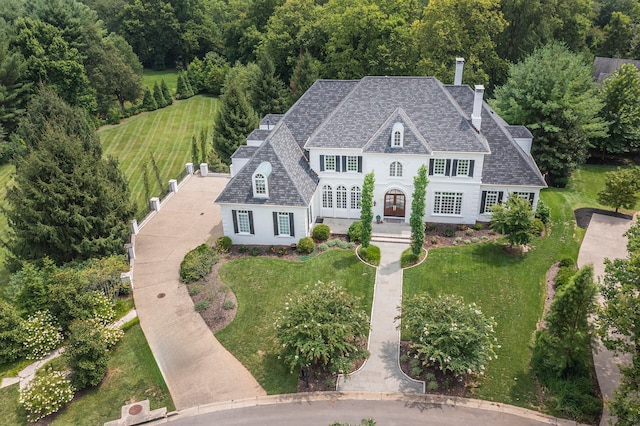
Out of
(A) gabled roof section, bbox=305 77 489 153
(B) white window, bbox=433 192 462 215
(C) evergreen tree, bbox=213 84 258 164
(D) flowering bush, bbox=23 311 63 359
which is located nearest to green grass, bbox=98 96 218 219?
(C) evergreen tree, bbox=213 84 258 164

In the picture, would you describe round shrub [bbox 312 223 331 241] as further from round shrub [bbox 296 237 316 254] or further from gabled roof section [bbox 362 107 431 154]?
gabled roof section [bbox 362 107 431 154]

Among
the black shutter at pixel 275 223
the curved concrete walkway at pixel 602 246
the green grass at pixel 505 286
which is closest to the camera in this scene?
the green grass at pixel 505 286

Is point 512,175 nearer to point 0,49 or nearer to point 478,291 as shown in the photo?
point 478,291

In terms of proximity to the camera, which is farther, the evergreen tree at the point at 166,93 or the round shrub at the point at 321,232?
the evergreen tree at the point at 166,93

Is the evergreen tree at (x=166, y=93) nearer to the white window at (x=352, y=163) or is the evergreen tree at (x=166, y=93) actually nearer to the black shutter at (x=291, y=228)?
the white window at (x=352, y=163)

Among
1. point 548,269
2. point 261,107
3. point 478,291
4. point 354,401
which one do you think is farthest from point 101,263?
point 261,107

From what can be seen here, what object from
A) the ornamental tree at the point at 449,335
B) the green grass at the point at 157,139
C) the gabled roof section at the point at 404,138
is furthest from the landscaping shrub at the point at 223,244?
the green grass at the point at 157,139

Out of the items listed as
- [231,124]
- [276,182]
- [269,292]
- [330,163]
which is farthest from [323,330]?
[231,124]

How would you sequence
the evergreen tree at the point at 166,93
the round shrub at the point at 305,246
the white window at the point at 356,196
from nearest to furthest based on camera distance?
the round shrub at the point at 305,246 → the white window at the point at 356,196 → the evergreen tree at the point at 166,93
